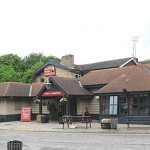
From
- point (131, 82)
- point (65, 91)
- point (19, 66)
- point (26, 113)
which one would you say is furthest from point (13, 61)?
point (131, 82)

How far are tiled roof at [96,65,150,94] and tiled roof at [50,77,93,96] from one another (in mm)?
2959

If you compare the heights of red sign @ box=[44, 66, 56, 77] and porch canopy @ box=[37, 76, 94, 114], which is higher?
red sign @ box=[44, 66, 56, 77]

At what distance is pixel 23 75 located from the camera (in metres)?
70.5

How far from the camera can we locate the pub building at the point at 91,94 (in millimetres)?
27906

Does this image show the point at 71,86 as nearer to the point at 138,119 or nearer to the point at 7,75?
the point at 138,119

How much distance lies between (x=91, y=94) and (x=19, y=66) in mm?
46495

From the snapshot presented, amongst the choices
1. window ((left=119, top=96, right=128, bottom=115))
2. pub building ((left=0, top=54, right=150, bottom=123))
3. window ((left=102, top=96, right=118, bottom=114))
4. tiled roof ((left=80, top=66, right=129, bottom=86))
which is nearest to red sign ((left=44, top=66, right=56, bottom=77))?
pub building ((left=0, top=54, right=150, bottom=123))

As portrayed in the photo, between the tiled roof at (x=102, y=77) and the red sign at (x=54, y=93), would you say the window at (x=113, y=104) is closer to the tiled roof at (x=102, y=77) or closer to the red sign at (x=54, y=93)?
the tiled roof at (x=102, y=77)

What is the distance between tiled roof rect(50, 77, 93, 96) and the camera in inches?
1243

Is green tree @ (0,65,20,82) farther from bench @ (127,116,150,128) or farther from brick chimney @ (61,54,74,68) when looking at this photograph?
bench @ (127,116,150,128)

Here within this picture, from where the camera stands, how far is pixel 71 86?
32938 millimetres

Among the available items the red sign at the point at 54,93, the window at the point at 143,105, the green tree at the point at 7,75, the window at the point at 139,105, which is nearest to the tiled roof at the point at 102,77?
the red sign at the point at 54,93

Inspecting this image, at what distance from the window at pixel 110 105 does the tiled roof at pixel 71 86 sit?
305 centimetres

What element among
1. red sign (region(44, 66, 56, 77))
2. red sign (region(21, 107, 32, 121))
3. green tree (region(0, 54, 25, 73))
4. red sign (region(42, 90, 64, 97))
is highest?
green tree (region(0, 54, 25, 73))
